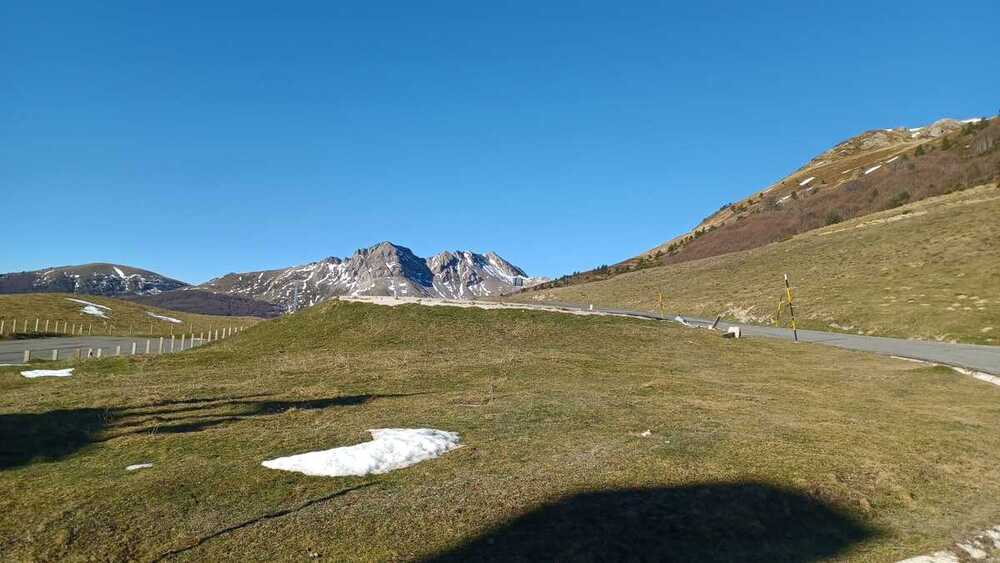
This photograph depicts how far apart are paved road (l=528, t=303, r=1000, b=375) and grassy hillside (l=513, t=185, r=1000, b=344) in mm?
2633

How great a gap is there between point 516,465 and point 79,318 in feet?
315

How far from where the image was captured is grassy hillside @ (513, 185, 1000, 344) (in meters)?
40.8

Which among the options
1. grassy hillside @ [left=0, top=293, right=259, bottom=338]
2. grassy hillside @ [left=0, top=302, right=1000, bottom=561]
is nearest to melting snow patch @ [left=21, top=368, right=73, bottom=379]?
grassy hillside @ [left=0, top=302, right=1000, bottom=561]

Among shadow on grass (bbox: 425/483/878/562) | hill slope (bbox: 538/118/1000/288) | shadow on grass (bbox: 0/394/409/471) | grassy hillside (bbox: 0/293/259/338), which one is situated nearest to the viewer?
shadow on grass (bbox: 425/483/878/562)

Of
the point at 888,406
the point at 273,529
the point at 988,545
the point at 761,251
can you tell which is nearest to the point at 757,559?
the point at 988,545

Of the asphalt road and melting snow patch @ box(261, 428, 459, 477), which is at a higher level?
the asphalt road

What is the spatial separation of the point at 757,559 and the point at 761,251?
251 ft

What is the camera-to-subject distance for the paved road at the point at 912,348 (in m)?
26.8

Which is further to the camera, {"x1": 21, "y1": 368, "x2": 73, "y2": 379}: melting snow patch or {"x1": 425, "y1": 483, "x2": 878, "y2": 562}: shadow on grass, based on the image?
{"x1": 21, "y1": 368, "x2": 73, "y2": 379}: melting snow patch

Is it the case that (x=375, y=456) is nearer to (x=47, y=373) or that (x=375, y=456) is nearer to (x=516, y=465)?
(x=516, y=465)

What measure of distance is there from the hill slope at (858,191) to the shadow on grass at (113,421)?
87.6m

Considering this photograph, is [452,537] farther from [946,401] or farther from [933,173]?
[933,173]

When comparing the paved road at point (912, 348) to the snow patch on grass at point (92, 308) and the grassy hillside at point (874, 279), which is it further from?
the snow patch on grass at point (92, 308)

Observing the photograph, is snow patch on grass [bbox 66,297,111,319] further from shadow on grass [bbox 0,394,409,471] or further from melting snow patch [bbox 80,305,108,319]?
shadow on grass [bbox 0,394,409,471]
